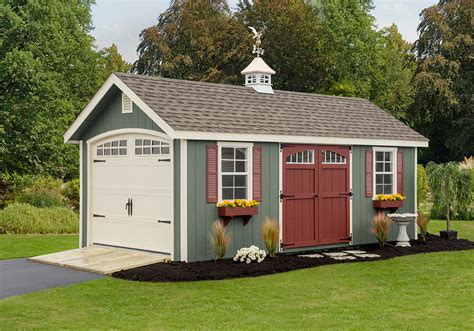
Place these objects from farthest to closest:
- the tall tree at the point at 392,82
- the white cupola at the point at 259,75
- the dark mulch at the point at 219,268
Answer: the tall tree at the point at 392,82 < the white cupola at the point at 259,75 < the dark mulch at the point at 219,268

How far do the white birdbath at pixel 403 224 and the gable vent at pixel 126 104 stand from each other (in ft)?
20.4

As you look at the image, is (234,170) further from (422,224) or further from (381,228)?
(422,224)

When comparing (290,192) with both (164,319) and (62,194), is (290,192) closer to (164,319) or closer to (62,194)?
(164,319)

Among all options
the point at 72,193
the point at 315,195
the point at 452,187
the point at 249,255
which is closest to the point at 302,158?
the point at 315,195

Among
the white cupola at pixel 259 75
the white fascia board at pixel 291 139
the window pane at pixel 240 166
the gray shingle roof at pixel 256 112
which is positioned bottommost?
the window pane at pixel 240 166

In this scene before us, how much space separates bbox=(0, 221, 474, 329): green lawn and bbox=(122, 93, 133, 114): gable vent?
12.5 feet

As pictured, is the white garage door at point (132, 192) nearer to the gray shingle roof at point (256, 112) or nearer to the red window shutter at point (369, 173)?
the gray shingle roof at point (256, 112)

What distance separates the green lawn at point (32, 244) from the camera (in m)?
15.4

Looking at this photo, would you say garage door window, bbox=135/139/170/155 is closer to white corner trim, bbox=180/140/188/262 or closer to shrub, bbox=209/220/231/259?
white corner trim, bbox=180/140/188/262

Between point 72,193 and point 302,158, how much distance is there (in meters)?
12.4

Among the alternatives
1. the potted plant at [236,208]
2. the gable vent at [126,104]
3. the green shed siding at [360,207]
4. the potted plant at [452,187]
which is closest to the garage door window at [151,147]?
the gable vent at [126,104]

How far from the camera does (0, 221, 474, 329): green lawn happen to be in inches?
336

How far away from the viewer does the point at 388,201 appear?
16203mm

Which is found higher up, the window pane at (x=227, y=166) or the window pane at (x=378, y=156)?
the window pane at (x=378, y=156)
